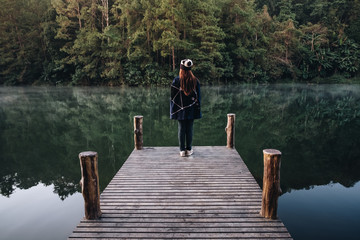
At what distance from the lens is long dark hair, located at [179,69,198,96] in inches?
167

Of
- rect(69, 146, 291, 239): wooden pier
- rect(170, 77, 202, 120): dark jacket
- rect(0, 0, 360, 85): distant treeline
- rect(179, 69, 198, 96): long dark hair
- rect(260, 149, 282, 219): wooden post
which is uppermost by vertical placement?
rect(0, 0, 360, 85): distant treeline

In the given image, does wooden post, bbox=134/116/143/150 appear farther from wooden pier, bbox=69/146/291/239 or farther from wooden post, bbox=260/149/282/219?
wooden post, bbox=260/149/282/219

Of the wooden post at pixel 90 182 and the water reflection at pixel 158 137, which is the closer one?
the wooden post at pixel 90 182

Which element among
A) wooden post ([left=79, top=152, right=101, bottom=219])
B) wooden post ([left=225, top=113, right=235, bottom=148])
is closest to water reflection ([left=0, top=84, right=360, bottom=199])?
wooden post ([left=225, top=113, right=235, bottom=148])

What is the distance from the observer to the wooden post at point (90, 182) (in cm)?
270

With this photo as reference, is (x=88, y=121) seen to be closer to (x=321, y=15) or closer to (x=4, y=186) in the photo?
(x=4, y=186)

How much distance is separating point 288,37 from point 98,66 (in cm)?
2191

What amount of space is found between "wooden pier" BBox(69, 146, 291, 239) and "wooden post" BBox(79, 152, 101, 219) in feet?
0.39

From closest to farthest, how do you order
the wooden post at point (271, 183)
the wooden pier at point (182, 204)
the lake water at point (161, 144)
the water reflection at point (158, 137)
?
the wooden pier at point (182, 204)
the wooden post at point (271, 183)
the lake water at point (161, 144)
the water reflection at point (158, 137)

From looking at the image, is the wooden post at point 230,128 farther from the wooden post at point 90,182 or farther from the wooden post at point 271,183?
the wooden post at point 90,182

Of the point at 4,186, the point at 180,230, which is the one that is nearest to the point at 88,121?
the point at 4,186

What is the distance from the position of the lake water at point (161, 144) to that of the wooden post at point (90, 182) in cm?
118

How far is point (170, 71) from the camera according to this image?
85.5ft

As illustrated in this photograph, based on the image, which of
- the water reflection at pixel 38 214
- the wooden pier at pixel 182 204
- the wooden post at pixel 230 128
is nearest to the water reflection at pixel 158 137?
the water reflection at pixel 38 214
